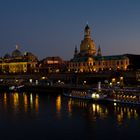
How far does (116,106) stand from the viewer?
137 feet

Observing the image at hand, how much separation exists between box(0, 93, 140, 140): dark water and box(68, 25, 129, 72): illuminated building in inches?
1923

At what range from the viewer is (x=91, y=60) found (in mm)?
99875

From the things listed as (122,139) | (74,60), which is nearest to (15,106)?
(122,139)

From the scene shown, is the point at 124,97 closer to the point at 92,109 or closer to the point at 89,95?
the point at 92,109

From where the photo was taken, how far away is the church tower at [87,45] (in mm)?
112688

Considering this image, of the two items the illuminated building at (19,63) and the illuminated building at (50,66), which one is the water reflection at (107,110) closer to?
the illuminated building at (50,66)

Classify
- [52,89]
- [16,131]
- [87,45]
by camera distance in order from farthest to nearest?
[87,45], [52,89], [16,131]

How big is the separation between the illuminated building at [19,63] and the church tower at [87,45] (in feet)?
56.8

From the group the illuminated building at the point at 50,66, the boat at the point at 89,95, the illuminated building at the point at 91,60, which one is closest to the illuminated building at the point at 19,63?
the illuminated building at the point at 50,66

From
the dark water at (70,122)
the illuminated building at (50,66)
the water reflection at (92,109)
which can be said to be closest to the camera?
the dark water at (70,122)

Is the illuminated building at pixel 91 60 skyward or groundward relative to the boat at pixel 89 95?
skyward

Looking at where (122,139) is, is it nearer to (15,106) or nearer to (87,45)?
(15,106)

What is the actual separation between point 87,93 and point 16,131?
22.8 meters

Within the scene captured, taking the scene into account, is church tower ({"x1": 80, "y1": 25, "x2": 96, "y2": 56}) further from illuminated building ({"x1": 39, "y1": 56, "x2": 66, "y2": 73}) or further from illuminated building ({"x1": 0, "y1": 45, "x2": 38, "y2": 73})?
illuminated building ({"x1": 0, "y1": 45, "x2": 38, "y2": 73})
